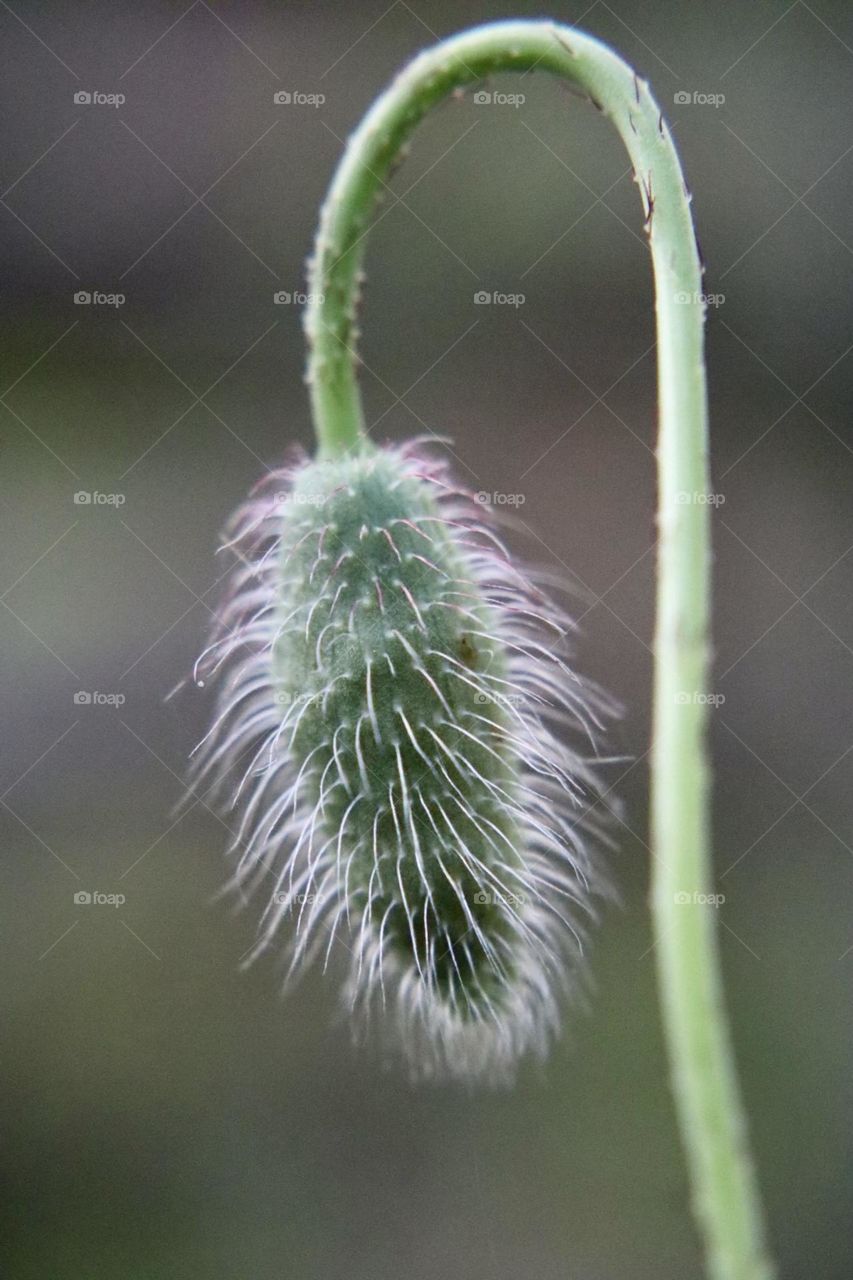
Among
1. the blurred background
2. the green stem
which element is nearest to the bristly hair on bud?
the green stem

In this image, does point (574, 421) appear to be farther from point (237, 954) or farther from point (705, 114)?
point (237, 954)

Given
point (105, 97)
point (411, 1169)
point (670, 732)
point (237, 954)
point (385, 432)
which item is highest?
point (105, 97)

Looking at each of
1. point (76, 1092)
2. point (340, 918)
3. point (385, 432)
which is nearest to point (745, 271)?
point (385, 432)

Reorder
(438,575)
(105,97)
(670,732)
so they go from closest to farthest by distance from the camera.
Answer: (670,732)
(438,575)
(105,97)

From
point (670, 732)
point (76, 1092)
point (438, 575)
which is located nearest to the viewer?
point (670, 732)

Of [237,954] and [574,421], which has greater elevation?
[574,421]

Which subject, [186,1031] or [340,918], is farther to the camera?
[186,1031]

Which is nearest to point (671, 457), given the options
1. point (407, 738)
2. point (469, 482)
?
point (407, 738)

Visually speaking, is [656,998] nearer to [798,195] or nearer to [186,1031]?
[186,1031]
